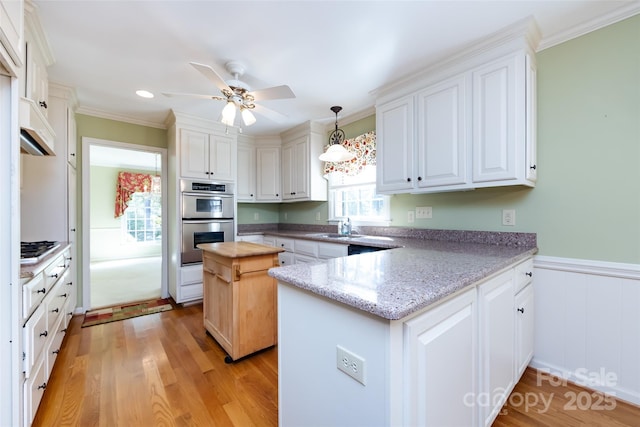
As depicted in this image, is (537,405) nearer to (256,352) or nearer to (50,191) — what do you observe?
(256,352)

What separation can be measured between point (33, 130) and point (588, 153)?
351cm

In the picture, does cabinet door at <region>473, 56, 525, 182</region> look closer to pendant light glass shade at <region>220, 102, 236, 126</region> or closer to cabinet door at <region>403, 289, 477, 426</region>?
cabinet door at <region>403, 289, 477, 426</region>

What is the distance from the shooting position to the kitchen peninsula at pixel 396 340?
769mm

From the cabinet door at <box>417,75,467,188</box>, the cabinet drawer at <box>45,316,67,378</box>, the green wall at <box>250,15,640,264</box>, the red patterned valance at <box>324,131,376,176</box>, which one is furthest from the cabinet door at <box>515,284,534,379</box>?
the cabinet drawer at <box>45,316,67,378</box>

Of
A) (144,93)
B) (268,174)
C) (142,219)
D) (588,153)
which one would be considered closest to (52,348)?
(144,93)

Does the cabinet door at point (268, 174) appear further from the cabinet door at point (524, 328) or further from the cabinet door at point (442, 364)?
the cabinet door at point (442, 364)

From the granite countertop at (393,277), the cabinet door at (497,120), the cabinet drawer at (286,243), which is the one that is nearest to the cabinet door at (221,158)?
the cabinet drawer at (286,243)

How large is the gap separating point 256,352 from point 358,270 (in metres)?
1.50

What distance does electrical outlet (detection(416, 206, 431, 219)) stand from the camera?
2.60 m

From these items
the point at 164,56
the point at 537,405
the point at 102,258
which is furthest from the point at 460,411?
the point at 102,258

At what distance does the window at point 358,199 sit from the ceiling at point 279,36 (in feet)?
3.49

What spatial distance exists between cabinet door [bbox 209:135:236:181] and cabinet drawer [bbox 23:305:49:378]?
2.29 metres

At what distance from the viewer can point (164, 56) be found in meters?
2.09

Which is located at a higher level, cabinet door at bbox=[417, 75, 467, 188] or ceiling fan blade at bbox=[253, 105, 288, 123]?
ceiling fan blade at bbox=[253, 105, 288, 123]
